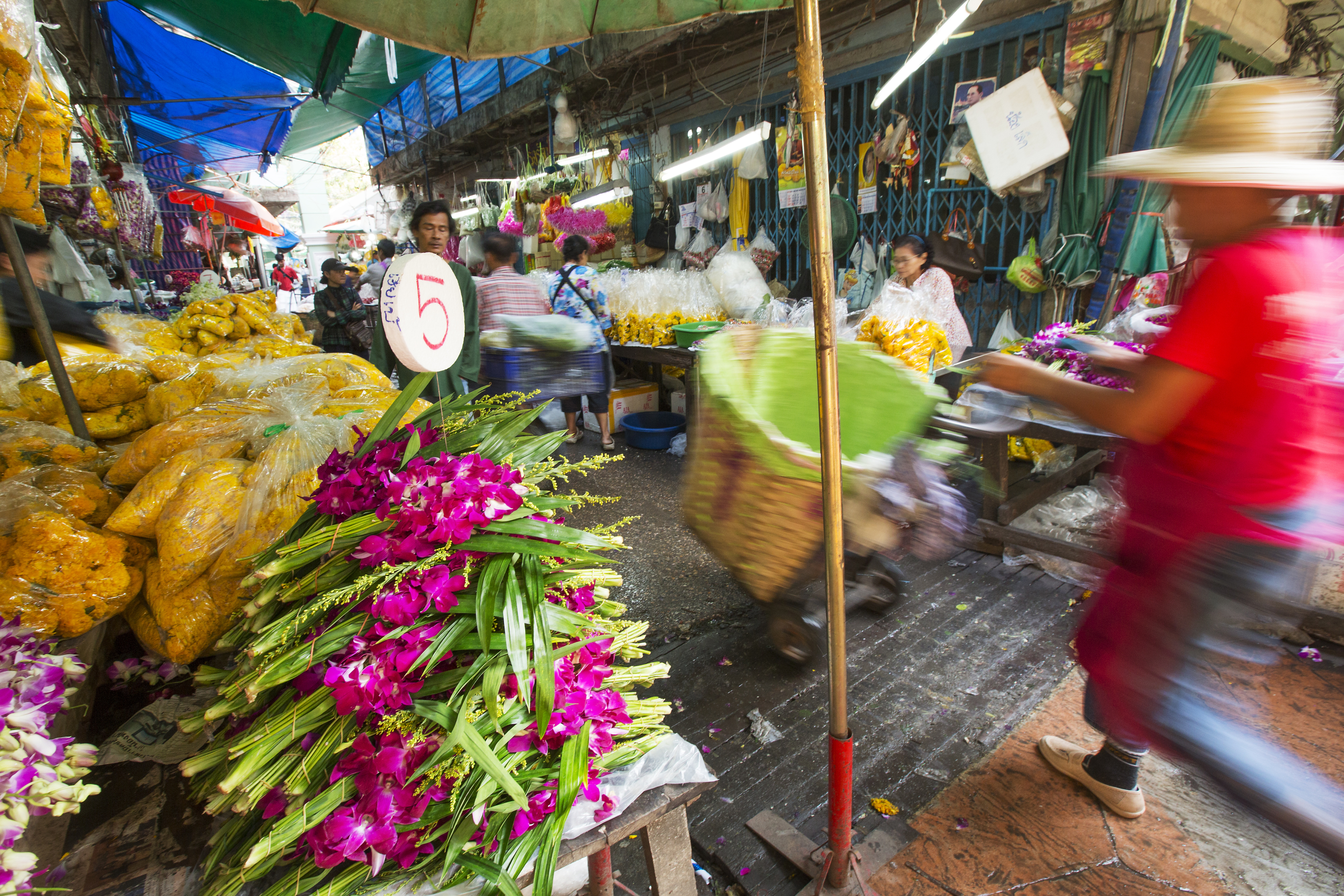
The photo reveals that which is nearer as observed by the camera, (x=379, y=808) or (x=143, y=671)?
(x=379, y=808)

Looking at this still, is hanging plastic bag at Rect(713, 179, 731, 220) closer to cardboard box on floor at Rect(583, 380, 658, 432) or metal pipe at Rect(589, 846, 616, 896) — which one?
cardboard box on floor at Rect(583, 380, 658, 432)

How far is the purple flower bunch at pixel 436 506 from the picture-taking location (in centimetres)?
128

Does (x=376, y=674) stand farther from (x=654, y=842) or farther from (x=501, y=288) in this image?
(x=501, y=288)

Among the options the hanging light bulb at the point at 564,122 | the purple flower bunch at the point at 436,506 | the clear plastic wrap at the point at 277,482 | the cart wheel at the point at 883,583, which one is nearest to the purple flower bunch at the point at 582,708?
the purple flower bunch at the point at 436,506

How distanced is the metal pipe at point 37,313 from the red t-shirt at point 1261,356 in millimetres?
3178

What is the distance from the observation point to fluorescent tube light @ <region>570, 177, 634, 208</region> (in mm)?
7711

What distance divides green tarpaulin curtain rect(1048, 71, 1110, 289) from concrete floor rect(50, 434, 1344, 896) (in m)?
2.68

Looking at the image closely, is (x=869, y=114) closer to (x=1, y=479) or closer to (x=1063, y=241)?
(x=1063, y=241)

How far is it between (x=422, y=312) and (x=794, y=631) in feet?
6.23

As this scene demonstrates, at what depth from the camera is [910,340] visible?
3.31m

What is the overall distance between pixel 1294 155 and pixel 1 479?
3.60 meters

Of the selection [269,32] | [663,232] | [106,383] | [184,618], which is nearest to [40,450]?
[106,383]

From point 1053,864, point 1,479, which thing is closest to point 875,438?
point 1053,864

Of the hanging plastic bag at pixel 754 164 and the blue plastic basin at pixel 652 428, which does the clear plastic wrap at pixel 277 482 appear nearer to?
the blue plastic basin at pixel 652 428
